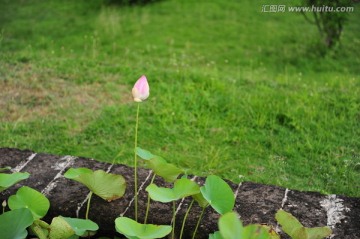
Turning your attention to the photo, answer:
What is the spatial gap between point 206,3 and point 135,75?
7.05ft

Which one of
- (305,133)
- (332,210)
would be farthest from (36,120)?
(332,210)

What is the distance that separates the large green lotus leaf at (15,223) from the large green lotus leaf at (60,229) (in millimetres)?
86

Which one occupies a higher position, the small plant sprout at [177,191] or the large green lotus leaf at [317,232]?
the small plant sprout at [177,191]

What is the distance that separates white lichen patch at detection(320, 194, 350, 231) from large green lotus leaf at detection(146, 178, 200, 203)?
1.67ft

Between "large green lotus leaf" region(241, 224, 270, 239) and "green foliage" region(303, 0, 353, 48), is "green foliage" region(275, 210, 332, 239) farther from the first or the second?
"green foliage" region(303, 0, 353, 48)

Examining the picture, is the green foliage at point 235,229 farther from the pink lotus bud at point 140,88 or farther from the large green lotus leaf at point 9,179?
the large green lotus leaf at point 9,179

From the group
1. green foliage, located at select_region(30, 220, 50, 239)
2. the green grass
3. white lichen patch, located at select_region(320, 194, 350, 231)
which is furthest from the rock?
the green grass

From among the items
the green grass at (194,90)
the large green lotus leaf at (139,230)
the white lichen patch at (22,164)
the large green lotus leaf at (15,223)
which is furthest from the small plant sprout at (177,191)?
the green grass at (194,90)

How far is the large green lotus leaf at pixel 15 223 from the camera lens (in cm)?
180

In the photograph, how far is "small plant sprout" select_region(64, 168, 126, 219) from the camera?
2023mm

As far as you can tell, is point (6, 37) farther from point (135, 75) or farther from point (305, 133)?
point (305, 133)

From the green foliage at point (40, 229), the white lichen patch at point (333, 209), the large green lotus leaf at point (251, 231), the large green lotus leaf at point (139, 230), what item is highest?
the large green lotus leaf at point (251, 231)

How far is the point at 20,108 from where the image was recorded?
3.88 meters

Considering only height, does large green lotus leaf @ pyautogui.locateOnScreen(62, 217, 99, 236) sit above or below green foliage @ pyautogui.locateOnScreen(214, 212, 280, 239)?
below
